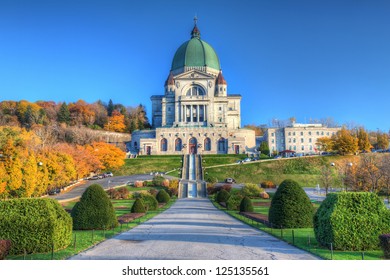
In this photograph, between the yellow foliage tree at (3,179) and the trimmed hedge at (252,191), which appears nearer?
the yellow foliage tree at (3,179)

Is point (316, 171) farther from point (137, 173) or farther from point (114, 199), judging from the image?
point (114, 199)

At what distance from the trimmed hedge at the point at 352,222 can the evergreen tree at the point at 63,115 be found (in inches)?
3464

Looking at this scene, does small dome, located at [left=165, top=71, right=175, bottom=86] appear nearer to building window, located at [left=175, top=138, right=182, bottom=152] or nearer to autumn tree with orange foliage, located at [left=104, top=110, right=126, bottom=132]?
autumn tree with orange foliage, located at [left=104, top=110, right=126, bottom=132]

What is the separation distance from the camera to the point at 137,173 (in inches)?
2566

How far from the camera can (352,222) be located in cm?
1279

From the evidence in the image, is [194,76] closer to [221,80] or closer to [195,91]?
[195,91]

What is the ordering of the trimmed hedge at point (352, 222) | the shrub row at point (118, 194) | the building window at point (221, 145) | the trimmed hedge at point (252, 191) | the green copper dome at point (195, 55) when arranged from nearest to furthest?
the trimmed hedge at point (352, 222)
the trimmed hedge at point (252, 191)
the shrub row at point (118, 194)
the building window at point (221, 145)
the green copper dome at point (195, 55)

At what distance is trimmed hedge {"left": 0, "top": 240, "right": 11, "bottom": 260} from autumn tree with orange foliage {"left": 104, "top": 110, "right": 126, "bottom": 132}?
296 ft

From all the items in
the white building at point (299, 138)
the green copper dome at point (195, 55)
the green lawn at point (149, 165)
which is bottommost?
the green lawn at point (149, 165)

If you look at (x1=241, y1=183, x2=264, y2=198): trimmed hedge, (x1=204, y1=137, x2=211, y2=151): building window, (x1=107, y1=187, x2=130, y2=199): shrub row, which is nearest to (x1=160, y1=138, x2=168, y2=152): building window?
(x1=204, y1=137, x2=211, y2=151): building window

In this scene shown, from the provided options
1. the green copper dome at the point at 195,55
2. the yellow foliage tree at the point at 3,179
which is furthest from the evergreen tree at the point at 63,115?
the yellow foliage tree at the point at 3,179

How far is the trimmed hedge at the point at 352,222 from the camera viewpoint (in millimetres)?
12555

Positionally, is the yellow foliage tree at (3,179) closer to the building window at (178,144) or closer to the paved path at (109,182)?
the paved path at (109,182)

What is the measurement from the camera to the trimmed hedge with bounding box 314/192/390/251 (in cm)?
1255
